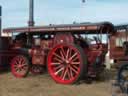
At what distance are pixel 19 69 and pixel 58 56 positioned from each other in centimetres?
214

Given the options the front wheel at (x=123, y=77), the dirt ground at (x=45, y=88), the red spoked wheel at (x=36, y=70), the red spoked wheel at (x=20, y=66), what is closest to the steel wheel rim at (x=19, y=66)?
the red spoked wheel at (x=20, y=66)

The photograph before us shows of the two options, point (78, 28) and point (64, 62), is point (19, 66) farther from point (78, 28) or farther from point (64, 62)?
point (78, 28)

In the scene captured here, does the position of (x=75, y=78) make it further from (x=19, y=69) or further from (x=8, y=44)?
(x=8, y=44)

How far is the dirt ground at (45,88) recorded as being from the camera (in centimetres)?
1152

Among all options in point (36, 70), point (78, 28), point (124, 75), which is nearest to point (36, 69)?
point (36, 70)

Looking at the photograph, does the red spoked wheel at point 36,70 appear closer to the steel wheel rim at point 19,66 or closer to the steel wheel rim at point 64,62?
the steel wheel rim at point 19,66

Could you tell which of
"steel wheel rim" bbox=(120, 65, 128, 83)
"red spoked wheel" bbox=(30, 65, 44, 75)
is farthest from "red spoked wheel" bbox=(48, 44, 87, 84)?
"red spoked wheel" bbox=(30, 65, 44, 75)

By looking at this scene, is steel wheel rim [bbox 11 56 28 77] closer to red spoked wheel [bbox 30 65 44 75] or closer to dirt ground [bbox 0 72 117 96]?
dirt ground [bbox 0 72 117 96]

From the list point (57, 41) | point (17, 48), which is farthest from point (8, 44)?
point (57, 41)

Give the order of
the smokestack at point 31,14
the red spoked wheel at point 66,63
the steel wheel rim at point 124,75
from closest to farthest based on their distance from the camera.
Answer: the steel wheel rim at point 124,75 → the red spoked wheel at point 66,63 → the smokestack at point 31,14

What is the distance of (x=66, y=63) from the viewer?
1378 cm

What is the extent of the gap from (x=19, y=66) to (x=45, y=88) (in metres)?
3.17

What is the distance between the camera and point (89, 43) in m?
14.5

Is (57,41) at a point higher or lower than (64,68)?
higher
